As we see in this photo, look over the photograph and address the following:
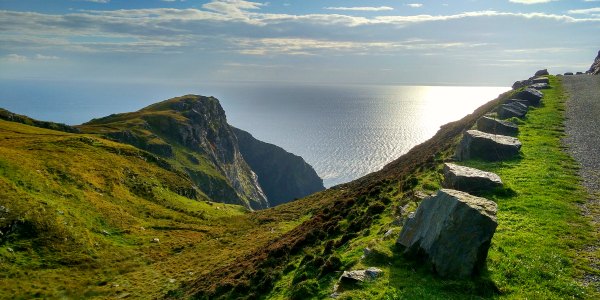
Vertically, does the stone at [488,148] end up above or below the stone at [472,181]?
above

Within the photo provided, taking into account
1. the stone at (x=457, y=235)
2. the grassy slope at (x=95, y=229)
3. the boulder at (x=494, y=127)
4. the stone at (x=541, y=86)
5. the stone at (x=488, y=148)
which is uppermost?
the stone at (x=541, y=86)

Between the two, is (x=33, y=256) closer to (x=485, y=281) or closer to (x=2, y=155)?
(x=2, y=155)

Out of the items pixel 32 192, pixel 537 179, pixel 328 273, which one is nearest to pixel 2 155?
pixel 32 192

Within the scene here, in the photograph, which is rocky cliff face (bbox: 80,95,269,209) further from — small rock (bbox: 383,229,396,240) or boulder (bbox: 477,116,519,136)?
small rock (bbox: 383,229,396,240)

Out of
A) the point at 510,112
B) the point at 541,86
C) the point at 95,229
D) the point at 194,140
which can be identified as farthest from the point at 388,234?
the point at 194,140

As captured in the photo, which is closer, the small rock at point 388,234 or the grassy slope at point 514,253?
the grassy slope at point 514,253

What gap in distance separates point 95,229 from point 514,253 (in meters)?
44.3

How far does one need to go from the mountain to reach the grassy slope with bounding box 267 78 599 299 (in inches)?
3528

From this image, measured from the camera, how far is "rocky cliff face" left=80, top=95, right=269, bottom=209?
111125 millimetres

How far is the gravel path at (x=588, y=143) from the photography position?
51.0 ft

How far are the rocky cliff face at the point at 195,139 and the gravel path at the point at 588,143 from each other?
286 ft

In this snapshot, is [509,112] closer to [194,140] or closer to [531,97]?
[531,97]

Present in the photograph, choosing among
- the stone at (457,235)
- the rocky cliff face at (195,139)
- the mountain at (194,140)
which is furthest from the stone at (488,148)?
the rocky cliff face at (195,139)

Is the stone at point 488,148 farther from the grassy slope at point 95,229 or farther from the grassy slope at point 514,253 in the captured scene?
the grassy slope at point 95,229
